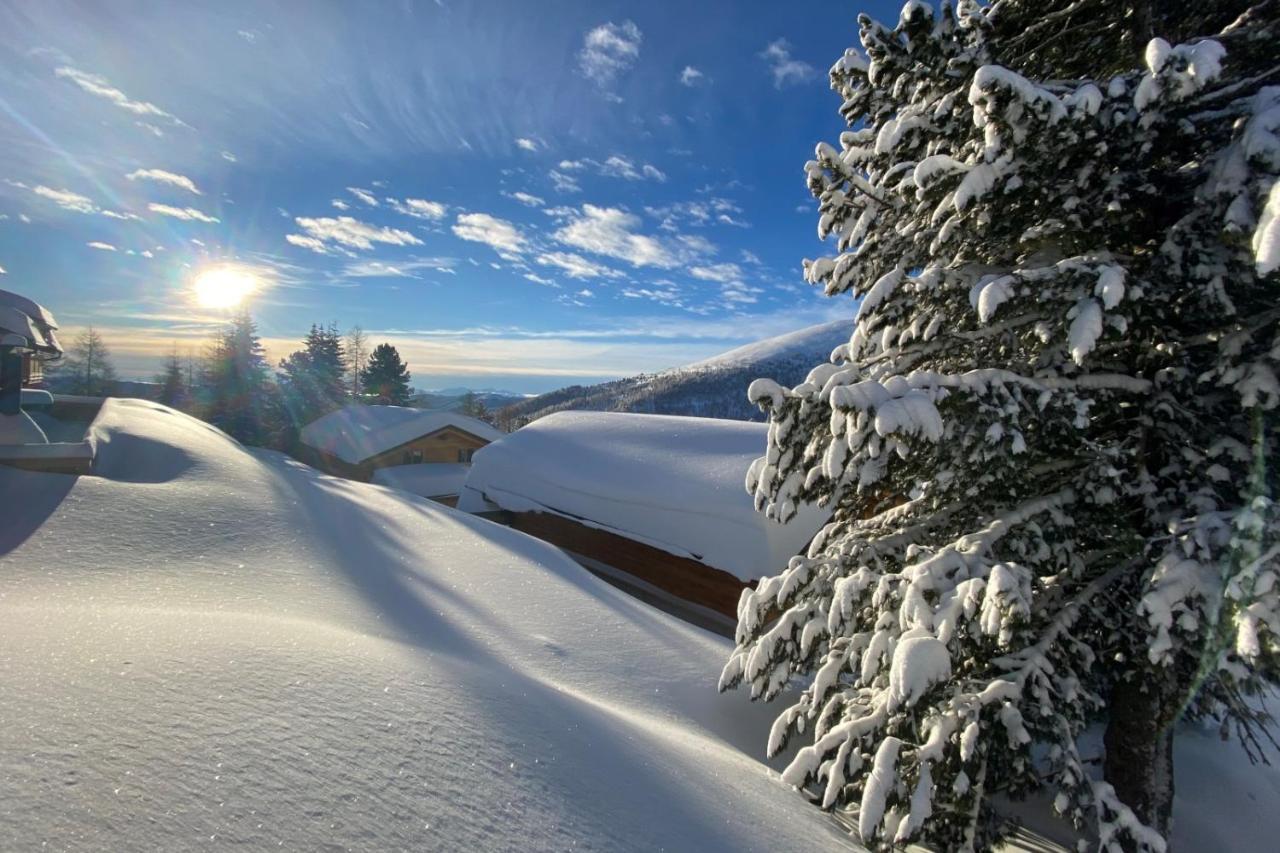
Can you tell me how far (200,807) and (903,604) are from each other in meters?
3.22

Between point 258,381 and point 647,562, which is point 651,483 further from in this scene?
point 258,381

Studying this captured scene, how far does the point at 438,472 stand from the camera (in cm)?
2447

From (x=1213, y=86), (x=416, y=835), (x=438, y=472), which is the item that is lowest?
(x=438, y=472)

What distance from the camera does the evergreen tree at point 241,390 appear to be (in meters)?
28.5

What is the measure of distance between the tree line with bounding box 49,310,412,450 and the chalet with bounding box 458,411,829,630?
69.3 feet

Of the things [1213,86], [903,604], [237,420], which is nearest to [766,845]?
[903,604]

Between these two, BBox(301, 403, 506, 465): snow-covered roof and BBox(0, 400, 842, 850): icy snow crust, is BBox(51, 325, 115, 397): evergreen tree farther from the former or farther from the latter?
BBox(0, 400, 842, 850): icy snow crust

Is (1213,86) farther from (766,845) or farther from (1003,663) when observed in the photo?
(766,845)

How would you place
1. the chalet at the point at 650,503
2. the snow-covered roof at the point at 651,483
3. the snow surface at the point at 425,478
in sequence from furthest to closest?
the snow surface at the point at 425,478 → the chalet at the point at 650,503 → the snow-covered roof at the point at 651,483

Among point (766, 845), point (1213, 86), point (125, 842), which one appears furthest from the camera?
point (1213, 86)

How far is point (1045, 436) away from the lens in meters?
3.54

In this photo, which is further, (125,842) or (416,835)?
(416,835)

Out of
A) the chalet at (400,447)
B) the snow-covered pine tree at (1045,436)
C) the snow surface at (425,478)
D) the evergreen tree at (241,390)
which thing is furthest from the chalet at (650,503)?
the evergreen tree at (241,390)

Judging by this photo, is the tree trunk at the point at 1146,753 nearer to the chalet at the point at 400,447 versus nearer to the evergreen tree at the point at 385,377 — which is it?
the chalet at the point at 400,447
